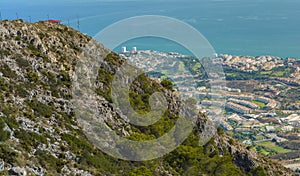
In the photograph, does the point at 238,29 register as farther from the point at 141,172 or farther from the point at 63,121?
the point at 141,172

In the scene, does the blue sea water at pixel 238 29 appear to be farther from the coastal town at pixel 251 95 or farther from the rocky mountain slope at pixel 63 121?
the rocky mountain slope at pixel 63 121

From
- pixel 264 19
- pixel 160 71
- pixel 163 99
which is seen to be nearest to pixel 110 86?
pixel 163 99

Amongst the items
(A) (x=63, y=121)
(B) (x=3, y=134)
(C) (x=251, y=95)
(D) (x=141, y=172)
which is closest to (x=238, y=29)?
(C) (x=251, y=95)

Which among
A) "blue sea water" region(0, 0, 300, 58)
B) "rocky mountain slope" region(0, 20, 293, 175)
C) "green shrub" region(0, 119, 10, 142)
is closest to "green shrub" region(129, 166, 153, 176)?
"rocky mountain slope" region(0, 20, 293, 175)

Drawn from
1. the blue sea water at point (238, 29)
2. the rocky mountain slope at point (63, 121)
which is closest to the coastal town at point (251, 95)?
the blue sea water at point (238, 29)

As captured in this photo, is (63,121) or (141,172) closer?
(141,172)
